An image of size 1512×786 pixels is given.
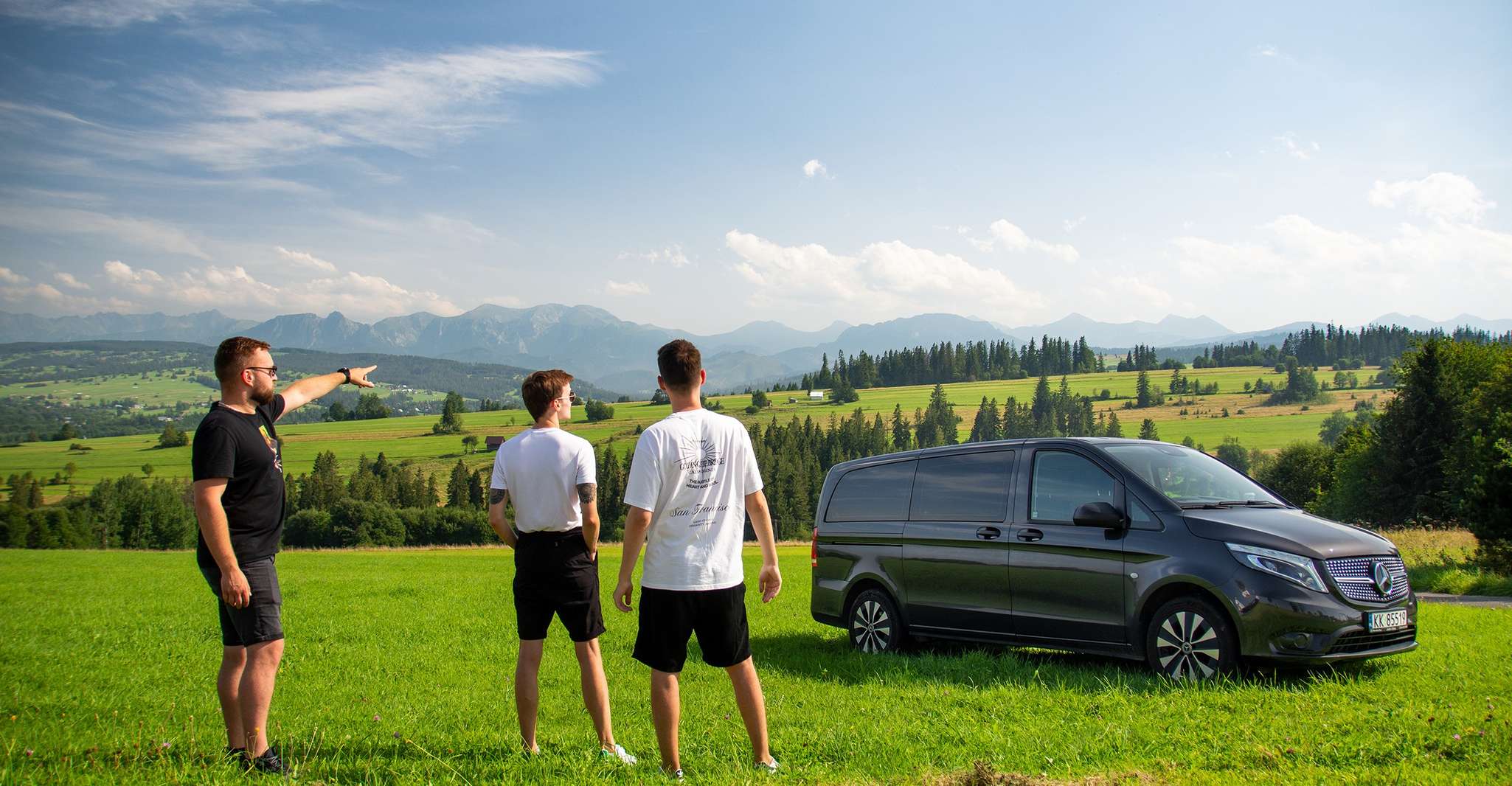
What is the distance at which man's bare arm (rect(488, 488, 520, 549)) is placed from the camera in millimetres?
5543

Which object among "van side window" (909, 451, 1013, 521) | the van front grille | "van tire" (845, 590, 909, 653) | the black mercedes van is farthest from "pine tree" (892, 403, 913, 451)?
the van front grille

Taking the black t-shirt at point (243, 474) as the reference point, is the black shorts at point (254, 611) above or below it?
below

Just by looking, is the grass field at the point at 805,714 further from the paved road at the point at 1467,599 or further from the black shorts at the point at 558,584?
the paved road at the point at 1467,599

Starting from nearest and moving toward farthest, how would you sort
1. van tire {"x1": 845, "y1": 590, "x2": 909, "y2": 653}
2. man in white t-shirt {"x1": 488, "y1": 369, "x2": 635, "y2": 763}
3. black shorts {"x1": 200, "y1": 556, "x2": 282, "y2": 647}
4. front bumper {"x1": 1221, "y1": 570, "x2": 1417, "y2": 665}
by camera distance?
black shorts {"x1": 200, "y1": 556, "x2": 282, "y2": 647}, man in white t-shirt {"x1": 488, "y1": 369, "x2": 635, "y2": 763}, front bumper {"x1": 1221, "y1": 570, "x2": 1417, "y2": 665}, van tire {"x1": 845, "y1": 590, "x2": 909, "y2": 653}

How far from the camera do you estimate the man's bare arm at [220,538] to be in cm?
A: 481

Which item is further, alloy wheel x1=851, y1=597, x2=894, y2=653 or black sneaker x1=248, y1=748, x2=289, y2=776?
alloy wheel x1=851, y1=597, x2=894, y2=653

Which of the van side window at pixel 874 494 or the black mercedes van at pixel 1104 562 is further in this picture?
the van side window at pixel 874 494

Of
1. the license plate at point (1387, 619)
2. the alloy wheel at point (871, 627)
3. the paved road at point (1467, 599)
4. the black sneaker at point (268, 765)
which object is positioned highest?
the license plate at point (1387, 619)

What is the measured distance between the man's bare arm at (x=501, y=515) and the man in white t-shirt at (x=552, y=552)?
13 mm

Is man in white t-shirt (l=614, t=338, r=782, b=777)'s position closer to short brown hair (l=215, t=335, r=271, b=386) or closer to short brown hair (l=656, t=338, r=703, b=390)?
short brown hair (l=656, t=338, r=703, b=390)

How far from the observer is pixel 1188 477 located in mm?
7977

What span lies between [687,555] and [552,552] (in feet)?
3.79

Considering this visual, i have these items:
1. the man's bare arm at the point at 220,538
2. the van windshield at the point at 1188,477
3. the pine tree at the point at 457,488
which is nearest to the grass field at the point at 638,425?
the pine tree at the point at 457,488

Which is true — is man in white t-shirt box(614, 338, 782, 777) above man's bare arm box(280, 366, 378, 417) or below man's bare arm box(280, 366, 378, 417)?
below
